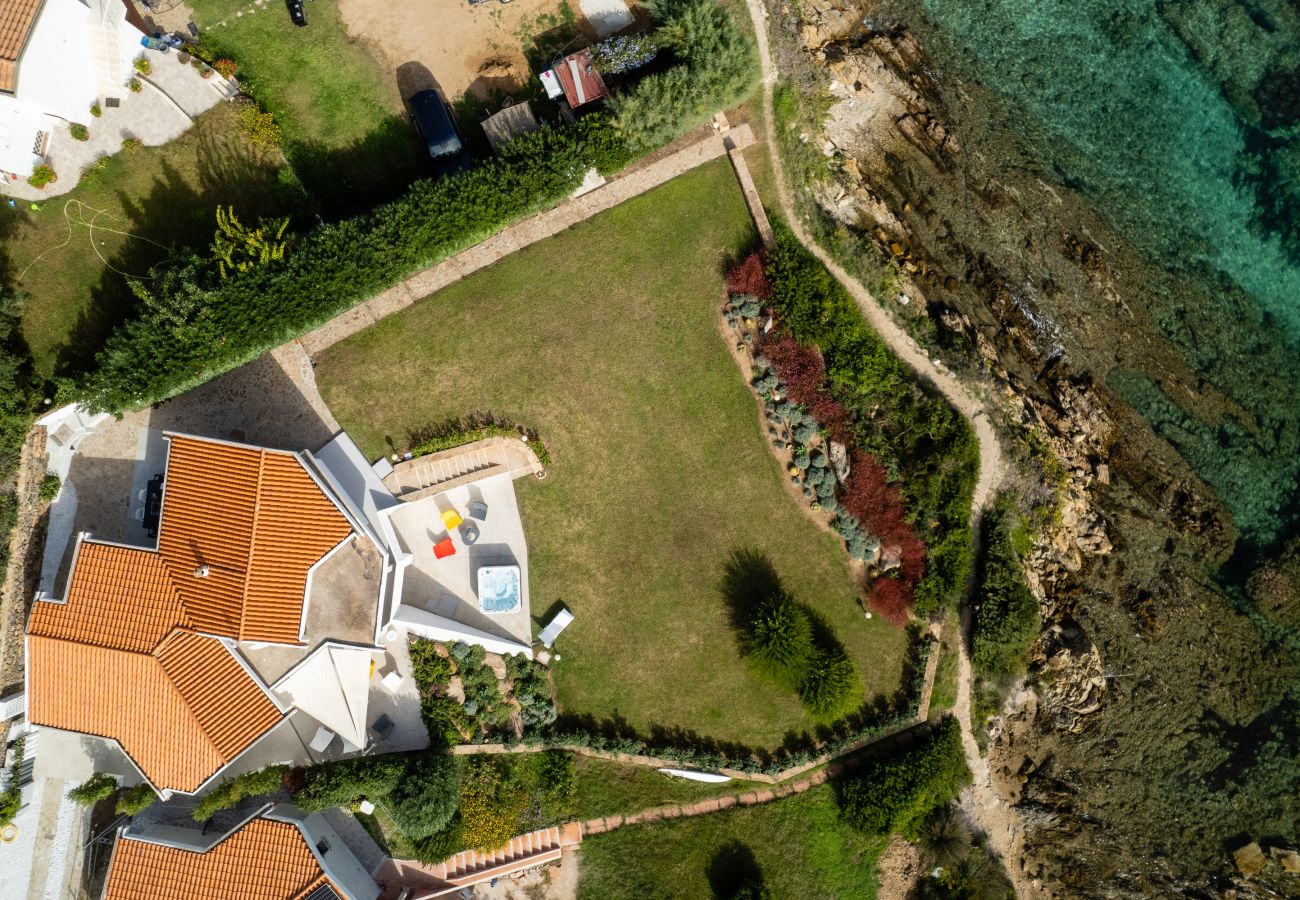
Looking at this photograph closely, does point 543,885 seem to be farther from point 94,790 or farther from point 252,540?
point 252,540

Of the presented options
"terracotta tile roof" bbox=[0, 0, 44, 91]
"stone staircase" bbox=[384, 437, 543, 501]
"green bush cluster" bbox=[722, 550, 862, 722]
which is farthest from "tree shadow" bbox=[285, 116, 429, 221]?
→ "green bush cluster" bbox=[722, 550, 862, 722]

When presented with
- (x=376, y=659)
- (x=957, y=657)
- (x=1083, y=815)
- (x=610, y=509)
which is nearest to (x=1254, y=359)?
(x=957, y=657)

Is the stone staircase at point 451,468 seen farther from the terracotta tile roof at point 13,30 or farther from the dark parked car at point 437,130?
the terracotta tile roof at point 13,30

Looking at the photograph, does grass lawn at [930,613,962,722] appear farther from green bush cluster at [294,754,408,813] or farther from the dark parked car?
the dark parked car

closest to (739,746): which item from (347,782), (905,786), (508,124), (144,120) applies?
(905,786)

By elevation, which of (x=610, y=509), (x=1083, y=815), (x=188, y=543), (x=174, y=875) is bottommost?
(x=1083, y=815)

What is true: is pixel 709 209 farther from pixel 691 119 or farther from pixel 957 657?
pixel 957 657
